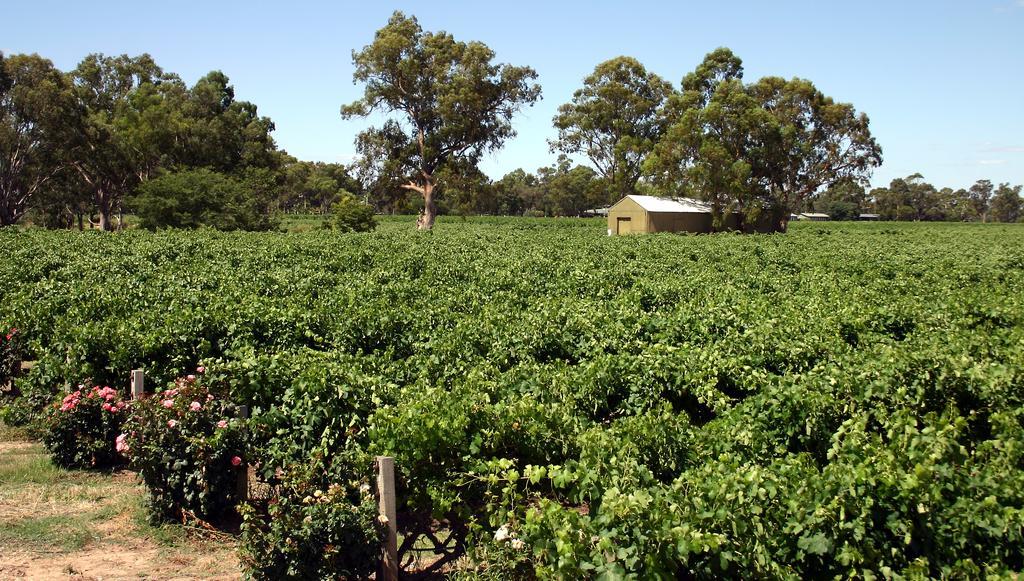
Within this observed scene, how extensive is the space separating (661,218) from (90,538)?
52260 millimetres

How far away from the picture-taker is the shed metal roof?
56469 millimetres

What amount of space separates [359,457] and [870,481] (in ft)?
11.2

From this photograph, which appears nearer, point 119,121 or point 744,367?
point 744,367

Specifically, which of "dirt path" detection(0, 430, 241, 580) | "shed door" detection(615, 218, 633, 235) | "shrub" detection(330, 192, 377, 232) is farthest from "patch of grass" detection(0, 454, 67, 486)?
"shed door" detection(615, 218, 633, 235)

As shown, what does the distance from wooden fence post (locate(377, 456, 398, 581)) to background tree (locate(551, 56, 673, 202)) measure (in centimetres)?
6839

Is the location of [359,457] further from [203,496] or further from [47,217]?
[47,217]

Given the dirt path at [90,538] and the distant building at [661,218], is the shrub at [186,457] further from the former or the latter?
Answer: the distant building at [661,218]

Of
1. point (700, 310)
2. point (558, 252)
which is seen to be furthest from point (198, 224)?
point (700, 310)

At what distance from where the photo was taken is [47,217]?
66.1 meters

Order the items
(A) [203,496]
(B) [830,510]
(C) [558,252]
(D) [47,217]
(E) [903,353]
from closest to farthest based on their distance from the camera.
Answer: (B) [830,510] → (A) [203,496] → (E) [903,353] → (C) [558,252] → (D) [47,217]

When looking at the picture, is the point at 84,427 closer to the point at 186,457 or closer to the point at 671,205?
the point at 186,457

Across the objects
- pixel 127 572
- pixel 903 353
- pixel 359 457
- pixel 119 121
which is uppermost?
pixel 119 121

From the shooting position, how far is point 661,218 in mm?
56062

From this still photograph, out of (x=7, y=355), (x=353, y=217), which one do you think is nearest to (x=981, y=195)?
(x=353, y=217)
